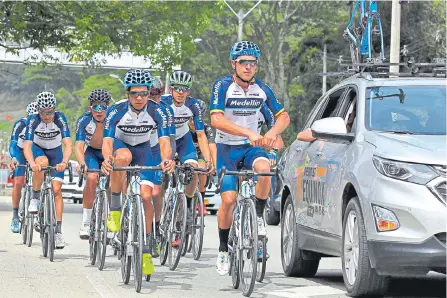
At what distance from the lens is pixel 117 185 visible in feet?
41.3

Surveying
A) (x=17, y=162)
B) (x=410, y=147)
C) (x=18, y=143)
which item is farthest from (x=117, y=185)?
(x=18, y=143)

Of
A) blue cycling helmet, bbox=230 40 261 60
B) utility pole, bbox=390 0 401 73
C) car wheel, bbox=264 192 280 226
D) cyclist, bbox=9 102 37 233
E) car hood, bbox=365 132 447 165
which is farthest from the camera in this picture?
utility pole, bbox=390 0 401 73

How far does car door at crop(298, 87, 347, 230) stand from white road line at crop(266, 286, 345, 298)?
0.53 metres

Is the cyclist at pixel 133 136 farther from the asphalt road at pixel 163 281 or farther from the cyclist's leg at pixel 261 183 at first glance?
the cyclist's leg at pixel 261 183

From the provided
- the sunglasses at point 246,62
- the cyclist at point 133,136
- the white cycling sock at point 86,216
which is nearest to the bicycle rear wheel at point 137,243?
the cyclist at point 133,136

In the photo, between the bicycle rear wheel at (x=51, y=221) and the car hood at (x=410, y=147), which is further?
the bicycle rear wheel at (x=51, y=221)

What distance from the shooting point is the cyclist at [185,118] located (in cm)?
1477

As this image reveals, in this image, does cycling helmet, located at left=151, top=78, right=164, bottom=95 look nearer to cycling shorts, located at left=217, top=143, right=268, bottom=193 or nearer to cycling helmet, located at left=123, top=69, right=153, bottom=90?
cycling helmet, located at left=123, top=69, right=153, bottom=90

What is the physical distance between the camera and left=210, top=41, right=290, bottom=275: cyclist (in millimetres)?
11578

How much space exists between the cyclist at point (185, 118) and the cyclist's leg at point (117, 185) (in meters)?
2.08

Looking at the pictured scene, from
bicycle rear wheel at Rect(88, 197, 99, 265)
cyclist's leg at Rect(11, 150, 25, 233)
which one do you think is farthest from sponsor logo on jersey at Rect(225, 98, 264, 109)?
cyclist's leg at Rect(11, 150, 25, 233)

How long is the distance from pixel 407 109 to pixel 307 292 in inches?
67.5

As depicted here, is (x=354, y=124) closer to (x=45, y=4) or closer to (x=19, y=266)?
(x=19, y=266)

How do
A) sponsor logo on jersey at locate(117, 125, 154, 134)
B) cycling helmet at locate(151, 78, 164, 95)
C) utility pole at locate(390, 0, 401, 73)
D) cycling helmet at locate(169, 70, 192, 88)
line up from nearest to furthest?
sponsor logo on jersey at locate(117, 125, 154, 134)
cycling helmet at locate(169, 70, 192, 88)
cycling helmet at locate(151, 78, 164, 95)
utility pole at locate(390, 0, 401, 73)
